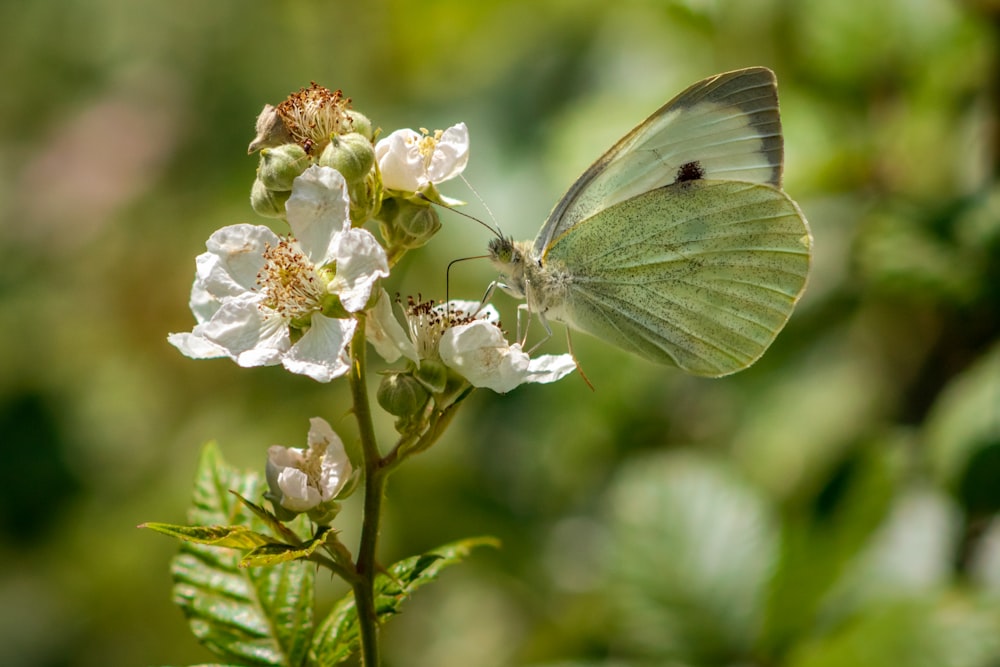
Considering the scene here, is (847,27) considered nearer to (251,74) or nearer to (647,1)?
(647,1)

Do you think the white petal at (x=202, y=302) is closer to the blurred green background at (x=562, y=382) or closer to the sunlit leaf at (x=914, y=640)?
the blurred green background at (x=562, y=382)

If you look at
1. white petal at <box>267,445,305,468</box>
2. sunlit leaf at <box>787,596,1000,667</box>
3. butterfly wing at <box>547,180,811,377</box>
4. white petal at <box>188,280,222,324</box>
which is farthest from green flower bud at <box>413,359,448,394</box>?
sunlit leaf at <box>787,596,1000,667</box>

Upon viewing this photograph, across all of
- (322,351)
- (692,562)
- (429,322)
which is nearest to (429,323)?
(429,322)

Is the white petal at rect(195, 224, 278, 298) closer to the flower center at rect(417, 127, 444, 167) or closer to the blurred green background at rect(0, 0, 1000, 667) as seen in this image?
the flower center at rect(417, 127, 444, 167)

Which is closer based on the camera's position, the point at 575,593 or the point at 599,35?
the point at 575,593

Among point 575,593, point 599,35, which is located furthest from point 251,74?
point 575,593

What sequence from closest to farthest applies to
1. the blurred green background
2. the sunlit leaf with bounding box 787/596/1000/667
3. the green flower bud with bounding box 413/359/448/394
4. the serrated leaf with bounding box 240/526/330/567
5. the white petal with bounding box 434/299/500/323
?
the serrated leaf with bounding box 240/526/330/567, the green flower bud with bounding box 413/359/448/394, the white petal with bounding box 434/299/500/323, the sunlit leaf with bounding box 787/596/1000/667, the blurred green background
